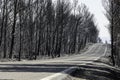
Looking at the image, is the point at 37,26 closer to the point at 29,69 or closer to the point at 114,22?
the point at 114,22

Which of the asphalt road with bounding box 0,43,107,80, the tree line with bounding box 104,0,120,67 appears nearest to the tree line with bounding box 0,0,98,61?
the tree line with bounding box 104,0,120,67

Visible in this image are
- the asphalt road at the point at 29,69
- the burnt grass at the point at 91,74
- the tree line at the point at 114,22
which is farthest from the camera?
the tree line at the point at 114,22

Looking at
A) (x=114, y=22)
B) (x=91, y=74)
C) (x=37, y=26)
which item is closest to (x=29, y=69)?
(x=91, y=74)

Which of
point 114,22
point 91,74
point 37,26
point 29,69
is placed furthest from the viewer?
point 37,26

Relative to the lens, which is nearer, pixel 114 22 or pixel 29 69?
pixel 29 69

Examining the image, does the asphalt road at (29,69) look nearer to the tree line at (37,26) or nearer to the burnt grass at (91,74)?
the burnt grass at (91,74)

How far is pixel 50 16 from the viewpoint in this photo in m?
111

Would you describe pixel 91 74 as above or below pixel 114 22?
below

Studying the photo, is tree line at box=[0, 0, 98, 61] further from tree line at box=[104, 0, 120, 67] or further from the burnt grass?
the burnt grass

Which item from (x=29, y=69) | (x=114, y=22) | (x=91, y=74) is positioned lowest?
(x=91, y=74)

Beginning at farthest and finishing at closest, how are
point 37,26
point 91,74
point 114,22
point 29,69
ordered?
1. point 37,26
2. point 114,22
3. point 91,74
4. point 29,69

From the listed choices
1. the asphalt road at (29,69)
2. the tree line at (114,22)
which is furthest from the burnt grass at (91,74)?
the tree line at (114,22)

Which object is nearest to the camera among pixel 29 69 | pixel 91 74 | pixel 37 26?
pixel 29 69

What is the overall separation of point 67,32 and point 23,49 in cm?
3255
